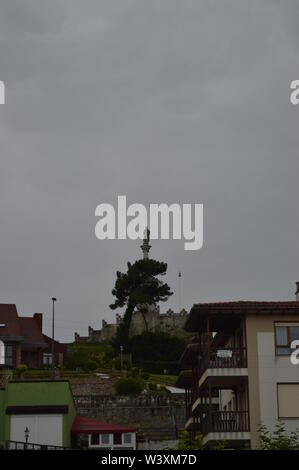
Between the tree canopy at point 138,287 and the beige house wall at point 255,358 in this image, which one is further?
the tree canopy at point 138,287

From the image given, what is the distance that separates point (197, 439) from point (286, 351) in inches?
708

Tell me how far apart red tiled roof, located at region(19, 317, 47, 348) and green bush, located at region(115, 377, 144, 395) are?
2022cm

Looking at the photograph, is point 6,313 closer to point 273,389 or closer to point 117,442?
point 117,442

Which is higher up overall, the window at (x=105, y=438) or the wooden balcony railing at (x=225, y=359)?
the wooden balcony railing at (x=225, y=359)

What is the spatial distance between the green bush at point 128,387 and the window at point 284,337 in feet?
117

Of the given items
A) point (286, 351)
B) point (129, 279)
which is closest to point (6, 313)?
point (129, 279)

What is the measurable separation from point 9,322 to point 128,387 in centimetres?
2251

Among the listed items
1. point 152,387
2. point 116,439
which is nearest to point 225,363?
point 116,439

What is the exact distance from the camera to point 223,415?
51.1 meters

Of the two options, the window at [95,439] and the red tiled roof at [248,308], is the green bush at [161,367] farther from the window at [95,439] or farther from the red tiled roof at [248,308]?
→ the red tiled roof at [248,308]

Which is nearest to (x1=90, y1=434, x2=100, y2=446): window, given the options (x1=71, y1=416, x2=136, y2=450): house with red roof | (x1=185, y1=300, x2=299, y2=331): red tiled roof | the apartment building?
(x1=71, y1=416, x2=136, y2=450): house with red roof

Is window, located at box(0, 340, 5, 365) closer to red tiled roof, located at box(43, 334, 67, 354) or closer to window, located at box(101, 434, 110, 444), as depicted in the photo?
red tiled roof, located at box(43, 334, 67, 354)

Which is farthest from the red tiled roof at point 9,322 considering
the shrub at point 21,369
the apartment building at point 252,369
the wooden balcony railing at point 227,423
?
the wooden balcony railing at point 227,423

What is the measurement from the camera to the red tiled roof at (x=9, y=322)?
9862 cm
